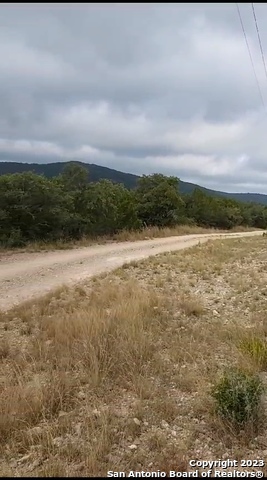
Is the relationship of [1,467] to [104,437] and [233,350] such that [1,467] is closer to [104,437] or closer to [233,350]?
[104,437]

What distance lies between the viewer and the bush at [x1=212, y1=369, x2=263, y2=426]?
10.6 ft

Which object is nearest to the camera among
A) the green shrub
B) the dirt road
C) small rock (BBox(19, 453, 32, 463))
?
small rock (BBox(19, 453, 32, 463))

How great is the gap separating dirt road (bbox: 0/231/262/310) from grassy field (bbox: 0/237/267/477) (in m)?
1.27

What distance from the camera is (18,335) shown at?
19.0 feet

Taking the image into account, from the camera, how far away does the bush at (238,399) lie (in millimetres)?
3227

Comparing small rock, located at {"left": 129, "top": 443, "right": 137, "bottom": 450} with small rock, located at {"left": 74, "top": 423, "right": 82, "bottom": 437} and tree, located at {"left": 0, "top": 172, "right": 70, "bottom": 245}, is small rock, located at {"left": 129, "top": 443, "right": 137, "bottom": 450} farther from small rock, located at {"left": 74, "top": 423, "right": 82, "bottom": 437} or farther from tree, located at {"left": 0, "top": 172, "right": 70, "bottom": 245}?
tree, located at {"left": 0, "top": 172, "right": 70, "bottom": 245}

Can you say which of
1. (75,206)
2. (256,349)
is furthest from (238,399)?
(75,206)

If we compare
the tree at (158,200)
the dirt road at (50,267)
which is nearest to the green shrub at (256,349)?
the dirt road at (50,267)

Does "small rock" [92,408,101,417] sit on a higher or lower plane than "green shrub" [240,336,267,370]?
higher

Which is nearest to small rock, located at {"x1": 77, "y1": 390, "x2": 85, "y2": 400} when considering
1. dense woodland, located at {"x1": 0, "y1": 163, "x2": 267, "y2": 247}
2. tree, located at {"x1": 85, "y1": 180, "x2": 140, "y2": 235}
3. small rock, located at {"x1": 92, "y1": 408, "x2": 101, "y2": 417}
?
small rock, located at {"x1": 92, "y1": 408, "x2": 101, "y2": 417}

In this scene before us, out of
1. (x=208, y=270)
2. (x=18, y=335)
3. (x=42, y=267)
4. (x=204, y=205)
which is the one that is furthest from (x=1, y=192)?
(x=204, y=205)

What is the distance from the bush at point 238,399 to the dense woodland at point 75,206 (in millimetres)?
11653

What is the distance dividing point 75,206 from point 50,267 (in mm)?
7367

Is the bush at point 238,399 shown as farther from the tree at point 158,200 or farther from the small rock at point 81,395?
the tree at point 158,200
